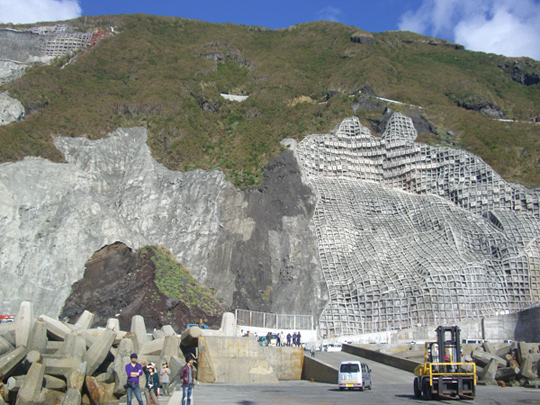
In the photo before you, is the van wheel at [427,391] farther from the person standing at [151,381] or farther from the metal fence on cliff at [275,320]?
the metal fence on cliff at [275,320]

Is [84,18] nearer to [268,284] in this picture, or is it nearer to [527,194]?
[268,284]

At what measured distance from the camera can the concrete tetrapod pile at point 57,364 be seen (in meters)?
16.6

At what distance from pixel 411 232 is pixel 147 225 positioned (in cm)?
2354

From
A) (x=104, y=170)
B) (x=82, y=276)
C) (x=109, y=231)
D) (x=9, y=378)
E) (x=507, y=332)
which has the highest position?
(x=104, y=170)

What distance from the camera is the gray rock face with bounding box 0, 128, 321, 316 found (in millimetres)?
41750

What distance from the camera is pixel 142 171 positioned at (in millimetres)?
52438

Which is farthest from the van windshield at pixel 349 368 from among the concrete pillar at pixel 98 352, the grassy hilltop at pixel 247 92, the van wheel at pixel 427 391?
the grassy hilltop at pixel 247 92

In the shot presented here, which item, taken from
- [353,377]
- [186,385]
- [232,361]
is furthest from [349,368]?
[186,385]

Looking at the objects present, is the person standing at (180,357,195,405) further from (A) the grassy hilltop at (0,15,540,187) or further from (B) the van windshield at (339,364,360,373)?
(A) the grassy hilltop at (0,15,540,187)

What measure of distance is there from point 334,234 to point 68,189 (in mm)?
23509

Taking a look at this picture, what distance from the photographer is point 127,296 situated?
128 ft

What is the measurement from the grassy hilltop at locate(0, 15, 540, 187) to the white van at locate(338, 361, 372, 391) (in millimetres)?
30651

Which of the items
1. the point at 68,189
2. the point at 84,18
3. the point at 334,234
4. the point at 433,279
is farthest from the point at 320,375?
the point at 84,18

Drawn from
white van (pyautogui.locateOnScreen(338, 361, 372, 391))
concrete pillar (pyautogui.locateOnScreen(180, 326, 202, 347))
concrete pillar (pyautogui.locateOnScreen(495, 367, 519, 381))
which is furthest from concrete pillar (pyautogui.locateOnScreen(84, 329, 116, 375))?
concrete pillar (pyautogui.locateOnScreen(495, 367, 519, 381))
